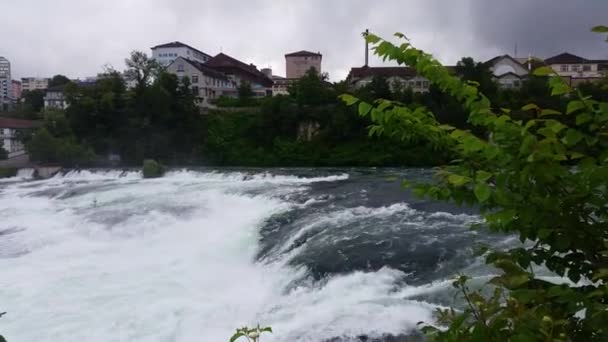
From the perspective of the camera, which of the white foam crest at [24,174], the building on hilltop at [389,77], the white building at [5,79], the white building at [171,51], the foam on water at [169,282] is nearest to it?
the foam on water at [169,282]

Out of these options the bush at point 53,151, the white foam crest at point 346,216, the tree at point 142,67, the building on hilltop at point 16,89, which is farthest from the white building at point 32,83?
the white foam crest at point 346,216

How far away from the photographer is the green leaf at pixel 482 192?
1285mm

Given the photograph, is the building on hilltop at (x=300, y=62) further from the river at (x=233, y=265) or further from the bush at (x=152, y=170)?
the river at (x=233, y=265)

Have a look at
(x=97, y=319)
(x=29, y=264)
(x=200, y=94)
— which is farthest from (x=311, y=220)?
(x=200, y=94)

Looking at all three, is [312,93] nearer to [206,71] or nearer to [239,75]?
[206,71]

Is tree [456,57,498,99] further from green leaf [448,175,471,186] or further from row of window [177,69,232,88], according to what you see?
green leaf [448,175,471,186]

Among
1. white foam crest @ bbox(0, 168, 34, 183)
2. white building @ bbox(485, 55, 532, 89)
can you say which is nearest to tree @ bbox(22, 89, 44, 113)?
white foam crest @ bbox(0, 168, 34, 183)

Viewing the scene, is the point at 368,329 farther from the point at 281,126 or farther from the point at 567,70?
the point at 567,70

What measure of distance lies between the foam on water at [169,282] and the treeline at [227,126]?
17827mm

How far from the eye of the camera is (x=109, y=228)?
12273mm

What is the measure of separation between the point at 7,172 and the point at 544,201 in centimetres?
3027

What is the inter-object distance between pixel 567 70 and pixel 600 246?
57073 millimetres

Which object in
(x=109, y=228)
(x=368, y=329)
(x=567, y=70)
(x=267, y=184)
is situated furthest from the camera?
(x=567, y=70)

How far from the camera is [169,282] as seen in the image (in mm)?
8305
